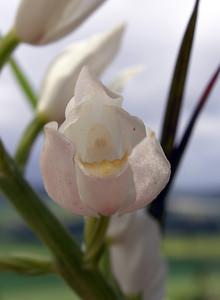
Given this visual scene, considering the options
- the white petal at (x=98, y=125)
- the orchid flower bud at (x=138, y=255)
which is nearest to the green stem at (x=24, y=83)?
the orchid flower bud at (x=138, y=255)

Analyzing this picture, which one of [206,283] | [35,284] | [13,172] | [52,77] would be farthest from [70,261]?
[35,284]

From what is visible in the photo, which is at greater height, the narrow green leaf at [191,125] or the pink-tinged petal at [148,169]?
the pink-tinged petal at [148,169]

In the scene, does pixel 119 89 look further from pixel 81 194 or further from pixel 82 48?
pixel 81 194

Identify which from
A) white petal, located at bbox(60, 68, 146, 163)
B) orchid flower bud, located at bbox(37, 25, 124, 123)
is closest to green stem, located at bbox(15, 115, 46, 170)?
orchid flower bud, located at bbox(37, 25, 124, 123)

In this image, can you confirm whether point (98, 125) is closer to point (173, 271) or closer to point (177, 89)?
point (177, 89)

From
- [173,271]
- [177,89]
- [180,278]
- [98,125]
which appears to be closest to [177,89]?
[177,89]

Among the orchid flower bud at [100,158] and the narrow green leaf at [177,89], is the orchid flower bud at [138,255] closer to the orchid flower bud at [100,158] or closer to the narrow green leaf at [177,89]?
the narrow green leaf at [177,89]
